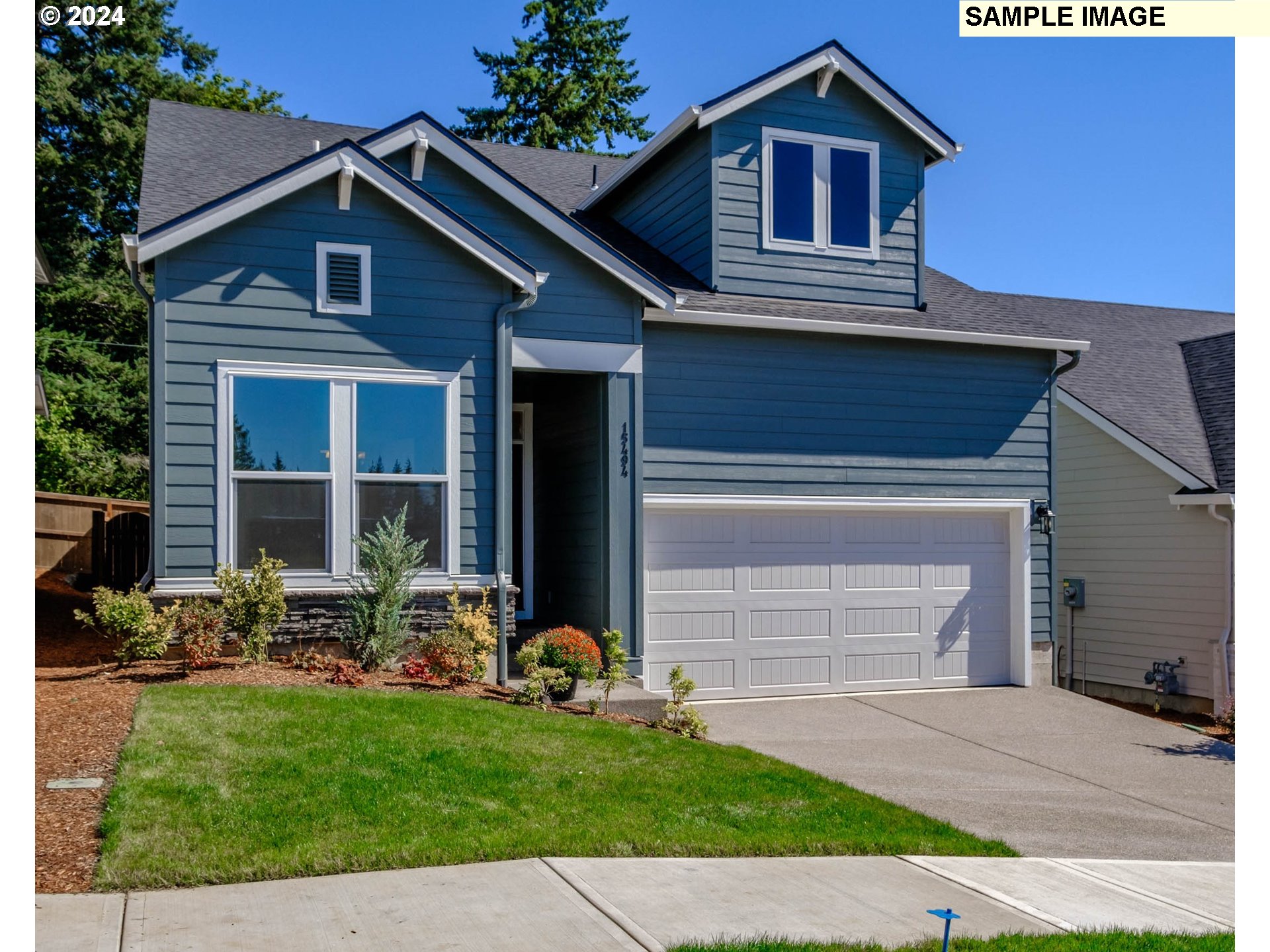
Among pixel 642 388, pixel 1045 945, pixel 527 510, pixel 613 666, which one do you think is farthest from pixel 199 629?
pixel 1045 945

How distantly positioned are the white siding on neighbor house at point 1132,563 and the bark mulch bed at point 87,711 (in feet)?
30.8

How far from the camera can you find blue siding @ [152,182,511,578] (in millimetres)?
10109

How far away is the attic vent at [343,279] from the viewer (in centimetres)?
1073


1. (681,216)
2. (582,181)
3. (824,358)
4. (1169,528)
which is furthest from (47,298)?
(1169,528)

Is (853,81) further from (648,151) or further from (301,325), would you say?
(301,325)

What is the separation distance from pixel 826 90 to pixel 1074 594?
28.9 ft

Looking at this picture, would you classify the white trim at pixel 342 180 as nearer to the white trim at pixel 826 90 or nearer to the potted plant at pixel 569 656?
the white trim at pixel 826 90

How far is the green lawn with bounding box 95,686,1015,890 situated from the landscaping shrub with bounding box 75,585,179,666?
88 centimetres

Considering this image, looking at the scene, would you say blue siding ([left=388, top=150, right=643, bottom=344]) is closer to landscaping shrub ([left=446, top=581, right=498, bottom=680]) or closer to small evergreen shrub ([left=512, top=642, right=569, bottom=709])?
landscaping shrub ([left=446, top=581, right=498, bottom=680])

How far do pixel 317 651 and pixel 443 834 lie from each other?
4878 mm

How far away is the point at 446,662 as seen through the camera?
1012 cm

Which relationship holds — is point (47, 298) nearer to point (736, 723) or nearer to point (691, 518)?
point (691, 518)

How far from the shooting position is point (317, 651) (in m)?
10.5

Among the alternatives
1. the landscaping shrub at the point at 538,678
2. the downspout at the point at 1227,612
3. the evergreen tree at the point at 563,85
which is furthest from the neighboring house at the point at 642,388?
the evergreen tree at the point at 563,85
